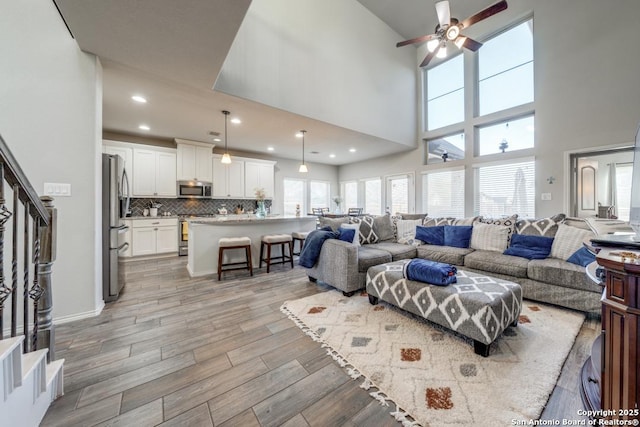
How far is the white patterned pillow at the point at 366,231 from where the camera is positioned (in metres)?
3.94

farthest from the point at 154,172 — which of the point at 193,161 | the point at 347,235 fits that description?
the point at 347,235

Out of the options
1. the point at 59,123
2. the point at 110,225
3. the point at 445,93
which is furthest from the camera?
the point at 445,93

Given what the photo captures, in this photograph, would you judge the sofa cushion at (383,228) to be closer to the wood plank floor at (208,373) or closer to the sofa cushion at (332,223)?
the sofa cushion at (332,223)

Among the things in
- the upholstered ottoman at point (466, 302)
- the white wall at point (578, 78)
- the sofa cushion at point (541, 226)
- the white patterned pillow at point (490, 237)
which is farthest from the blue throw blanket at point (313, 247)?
the white wall at point (578, 78)

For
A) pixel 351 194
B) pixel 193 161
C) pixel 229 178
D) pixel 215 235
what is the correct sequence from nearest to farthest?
pixel 215 235
pixel 193 161
pixel 229 178
pixel 351 194

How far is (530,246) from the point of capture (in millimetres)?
3158

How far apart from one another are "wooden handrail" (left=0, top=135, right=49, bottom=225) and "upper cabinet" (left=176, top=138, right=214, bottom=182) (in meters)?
4.49

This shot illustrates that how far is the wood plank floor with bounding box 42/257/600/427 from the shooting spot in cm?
127

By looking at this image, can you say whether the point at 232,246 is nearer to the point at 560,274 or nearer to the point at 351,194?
the point at 560,274

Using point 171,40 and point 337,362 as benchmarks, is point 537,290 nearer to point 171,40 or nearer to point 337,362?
point 337,362

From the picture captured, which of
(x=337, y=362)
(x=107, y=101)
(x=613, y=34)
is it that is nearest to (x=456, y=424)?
(x=337, y=362)

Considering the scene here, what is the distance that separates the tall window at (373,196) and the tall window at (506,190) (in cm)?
272

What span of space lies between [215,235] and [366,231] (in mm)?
2520

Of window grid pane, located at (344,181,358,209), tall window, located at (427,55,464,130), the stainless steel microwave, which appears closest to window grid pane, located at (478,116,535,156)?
tall window, located at (427,55,464,130)
